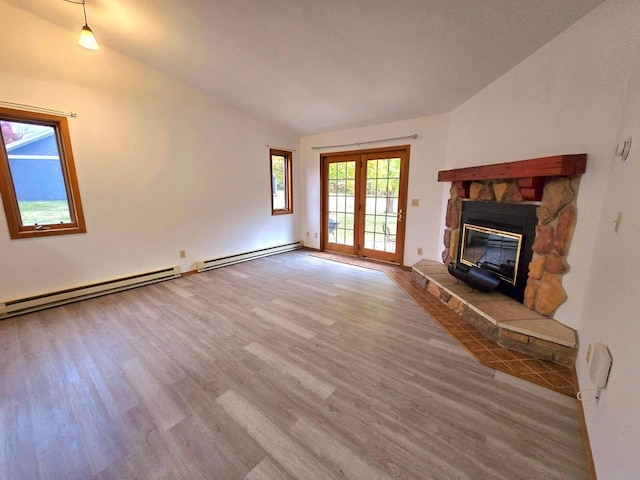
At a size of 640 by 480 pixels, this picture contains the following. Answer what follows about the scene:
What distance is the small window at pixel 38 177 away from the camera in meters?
2.67

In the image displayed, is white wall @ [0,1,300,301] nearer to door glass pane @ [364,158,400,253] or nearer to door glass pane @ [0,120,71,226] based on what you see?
door glass pane @ [0,120,71,226]

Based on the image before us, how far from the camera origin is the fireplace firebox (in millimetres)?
2414

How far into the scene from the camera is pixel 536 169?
81.3 inches

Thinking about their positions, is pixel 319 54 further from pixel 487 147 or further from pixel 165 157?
pixel 165 157

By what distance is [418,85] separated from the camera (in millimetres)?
2994

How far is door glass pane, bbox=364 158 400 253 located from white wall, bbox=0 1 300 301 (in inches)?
84.2

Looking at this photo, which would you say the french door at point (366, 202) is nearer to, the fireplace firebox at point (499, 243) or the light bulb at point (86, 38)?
the fireplace firebox at point (499, 243)

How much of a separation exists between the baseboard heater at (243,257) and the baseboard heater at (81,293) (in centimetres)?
40

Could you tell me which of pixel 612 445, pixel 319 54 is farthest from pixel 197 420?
pixel 319 54

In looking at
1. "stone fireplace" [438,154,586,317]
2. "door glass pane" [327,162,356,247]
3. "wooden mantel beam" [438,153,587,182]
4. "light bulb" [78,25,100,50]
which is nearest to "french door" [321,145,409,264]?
"door glass pane" [327,162,356,247]

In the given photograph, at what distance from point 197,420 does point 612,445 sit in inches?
78.4

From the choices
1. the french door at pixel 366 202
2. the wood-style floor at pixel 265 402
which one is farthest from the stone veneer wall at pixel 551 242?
the french door at pixel 366 202

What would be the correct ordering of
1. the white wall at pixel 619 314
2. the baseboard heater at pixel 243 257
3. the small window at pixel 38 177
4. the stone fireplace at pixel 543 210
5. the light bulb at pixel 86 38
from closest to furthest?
1. the white wall at pixel 619 314
2. the stone fireplace at pixel 543 210
3. the light bulb at pixel 86 38
4. the small window at pixel 38 177
5. the baseboard heater at pixel 243 257

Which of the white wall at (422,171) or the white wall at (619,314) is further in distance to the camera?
the white wall at (422,171)
